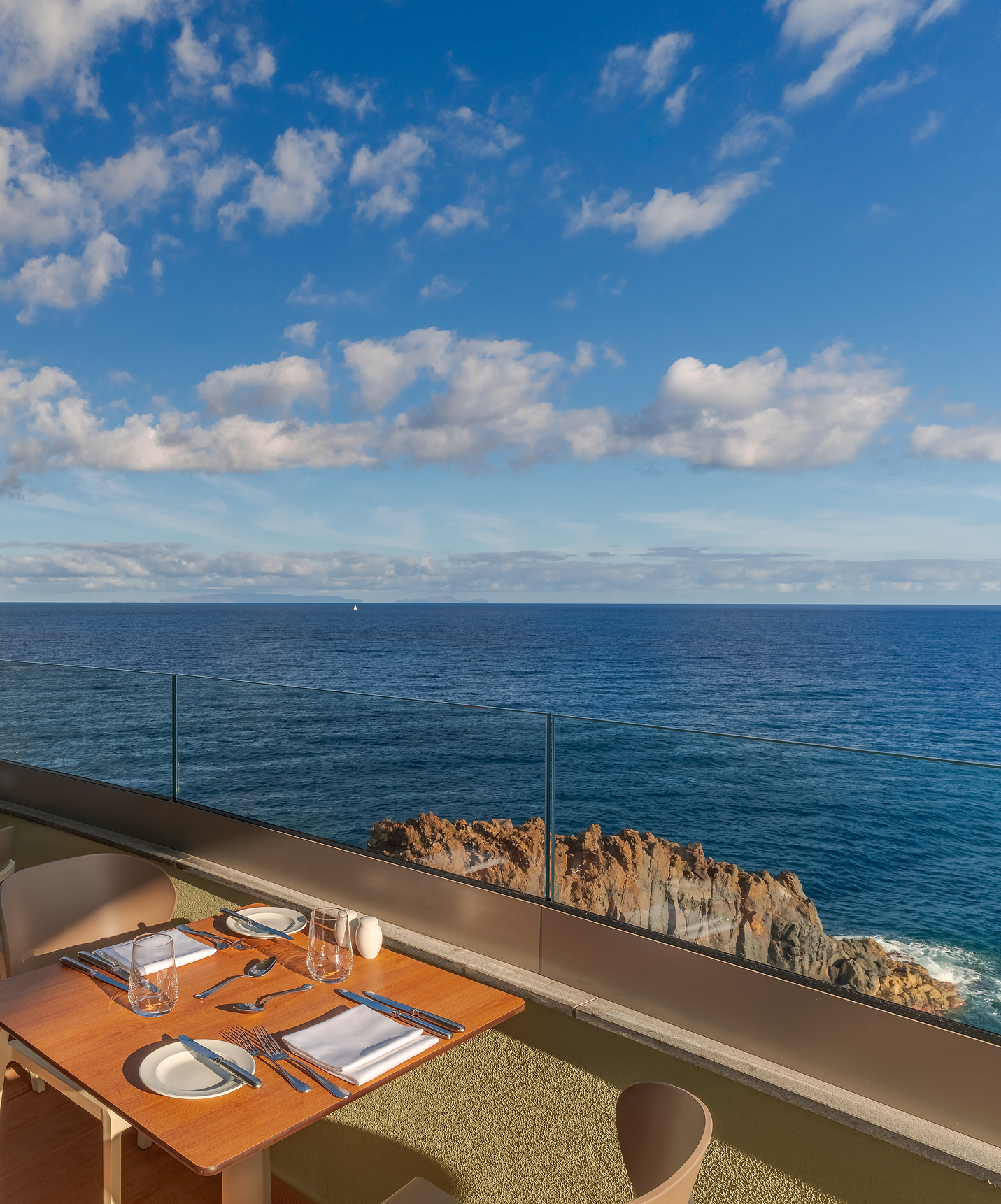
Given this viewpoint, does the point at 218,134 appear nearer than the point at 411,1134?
No

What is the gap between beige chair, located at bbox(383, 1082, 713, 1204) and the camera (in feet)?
4.03

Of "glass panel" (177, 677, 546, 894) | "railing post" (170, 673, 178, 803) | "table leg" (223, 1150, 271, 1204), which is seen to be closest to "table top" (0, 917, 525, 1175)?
"table leg" (223, 1150, 271, 1204)

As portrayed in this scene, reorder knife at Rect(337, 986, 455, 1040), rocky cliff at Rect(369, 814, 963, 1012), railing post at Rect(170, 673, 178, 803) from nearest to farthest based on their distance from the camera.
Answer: knife at Rect(337, 986, 455, 1040) → rocky cliff at Rect(369, 814, 963, 1012) → railing post at Rect(170, 673, 178, 803)

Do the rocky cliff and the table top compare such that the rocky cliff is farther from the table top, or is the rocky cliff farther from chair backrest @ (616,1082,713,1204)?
chair backrest @ (616,1082,713,1204)

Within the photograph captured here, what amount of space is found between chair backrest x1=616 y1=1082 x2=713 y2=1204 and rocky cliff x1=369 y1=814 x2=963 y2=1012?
0.71m

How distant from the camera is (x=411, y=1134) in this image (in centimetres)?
224

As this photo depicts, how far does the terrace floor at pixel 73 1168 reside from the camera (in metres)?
2.31

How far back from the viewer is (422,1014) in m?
1.60

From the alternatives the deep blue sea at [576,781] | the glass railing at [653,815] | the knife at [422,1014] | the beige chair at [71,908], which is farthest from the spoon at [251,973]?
the deep blue sea at [576,781]

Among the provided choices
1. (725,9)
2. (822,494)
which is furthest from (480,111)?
(822,494)

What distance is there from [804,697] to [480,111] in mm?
31494

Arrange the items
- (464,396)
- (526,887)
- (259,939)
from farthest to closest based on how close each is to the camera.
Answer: (464,396) < (526,887) < (259,939)

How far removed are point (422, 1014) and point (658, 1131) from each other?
1.70 ft

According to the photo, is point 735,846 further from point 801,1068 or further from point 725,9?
point 725,9
